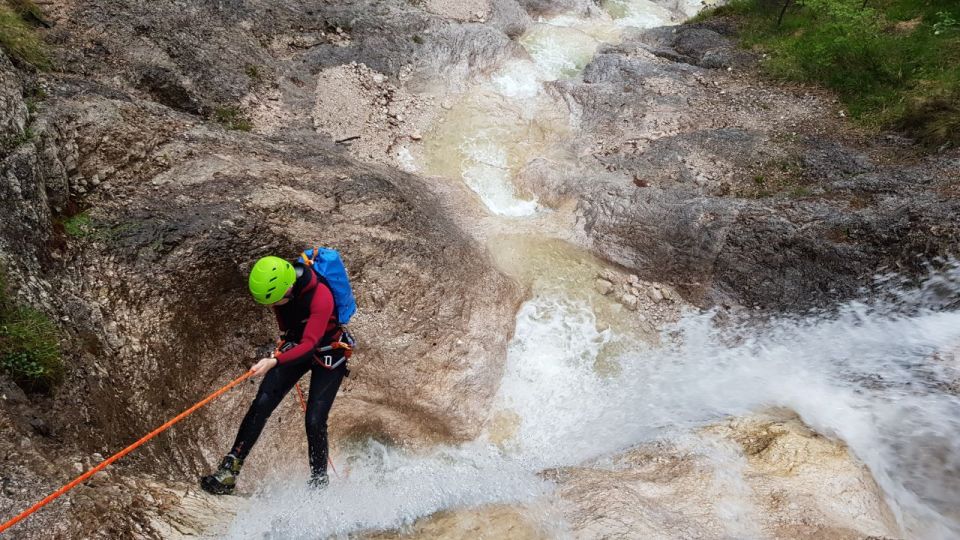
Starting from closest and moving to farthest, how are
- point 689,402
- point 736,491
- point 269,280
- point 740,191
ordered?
point 269,280
point 736,491
point 689,402
point 740,191

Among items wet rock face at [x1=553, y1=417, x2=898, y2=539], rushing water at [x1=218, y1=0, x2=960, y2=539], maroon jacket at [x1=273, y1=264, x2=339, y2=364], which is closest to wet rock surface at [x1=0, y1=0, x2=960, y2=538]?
wet rock face at [x1=553, y1=417, x2=898, y2=539]

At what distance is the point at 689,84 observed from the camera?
14680 mm

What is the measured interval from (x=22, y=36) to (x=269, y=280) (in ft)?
25.6

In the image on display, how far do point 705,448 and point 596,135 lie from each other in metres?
8.75

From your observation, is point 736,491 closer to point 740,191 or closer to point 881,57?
point 740,191

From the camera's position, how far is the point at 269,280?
17.1 feet

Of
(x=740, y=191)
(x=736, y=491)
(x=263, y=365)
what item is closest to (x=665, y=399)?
(x=736, y=491)

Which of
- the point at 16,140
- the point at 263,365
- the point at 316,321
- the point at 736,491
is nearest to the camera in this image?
the point at 263,365

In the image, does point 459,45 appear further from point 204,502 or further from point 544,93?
point 204,502

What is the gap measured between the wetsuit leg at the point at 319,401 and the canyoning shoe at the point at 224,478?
2.72 feet

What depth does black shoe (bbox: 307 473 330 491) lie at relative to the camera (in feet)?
21.7

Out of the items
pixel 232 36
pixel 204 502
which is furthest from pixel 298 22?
pixel 204 502

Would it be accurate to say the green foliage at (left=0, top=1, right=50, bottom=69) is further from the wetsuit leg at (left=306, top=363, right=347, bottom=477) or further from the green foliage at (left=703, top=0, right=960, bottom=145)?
the green foliage at (left=703, top=0, right=960, bottom=145)

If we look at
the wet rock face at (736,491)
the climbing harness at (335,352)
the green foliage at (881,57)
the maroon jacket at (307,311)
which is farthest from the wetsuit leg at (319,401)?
the green foliage at (881,57)
